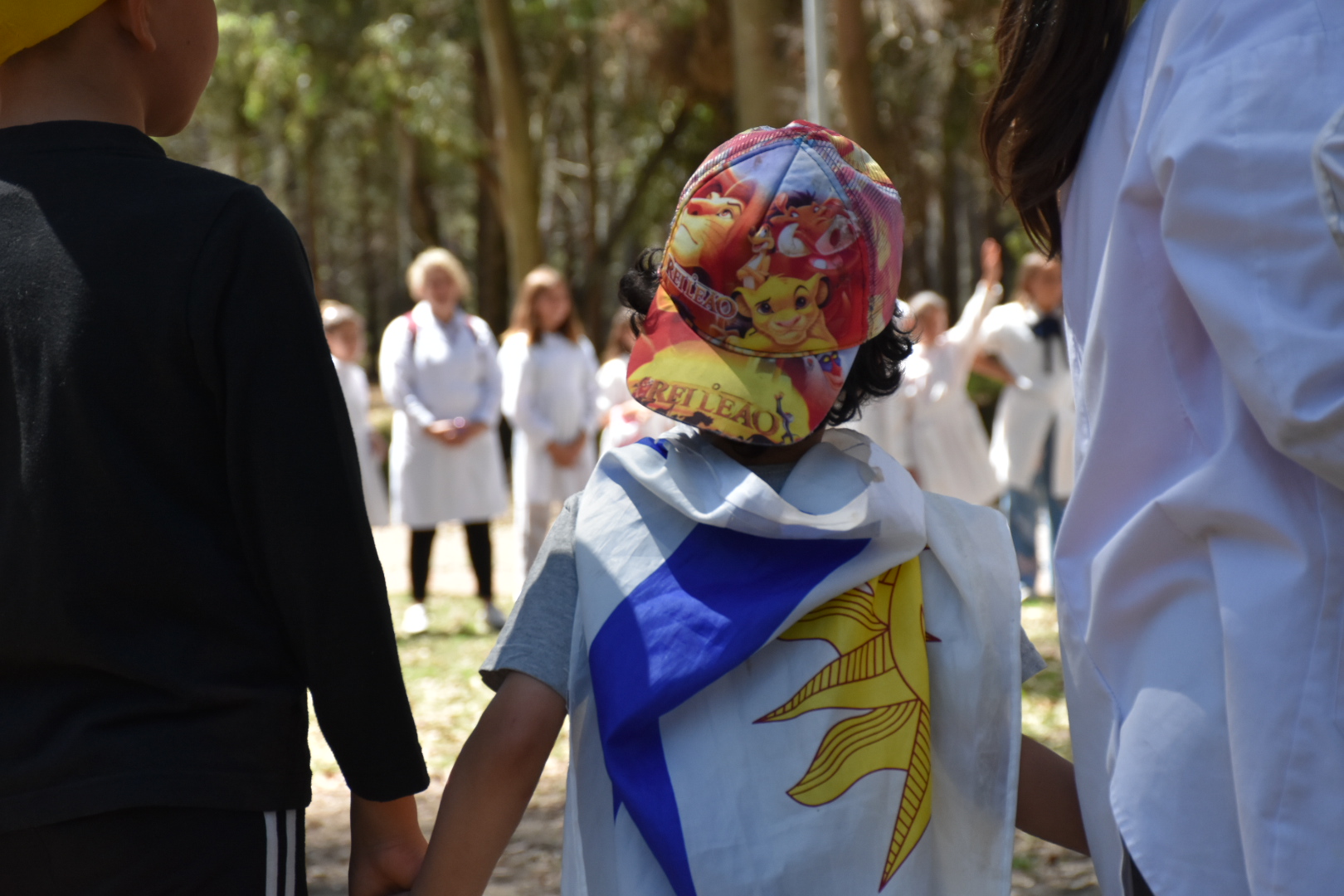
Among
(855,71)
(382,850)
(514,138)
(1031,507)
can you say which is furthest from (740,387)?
(514,138)

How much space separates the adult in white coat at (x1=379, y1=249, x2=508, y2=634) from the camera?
8.62m

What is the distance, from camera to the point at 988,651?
169 centimetres

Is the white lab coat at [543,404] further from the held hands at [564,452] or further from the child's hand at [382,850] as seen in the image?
the child's hand at [382,850]

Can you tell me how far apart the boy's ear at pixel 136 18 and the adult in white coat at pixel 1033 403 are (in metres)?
7.72

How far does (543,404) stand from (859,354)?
290 inches

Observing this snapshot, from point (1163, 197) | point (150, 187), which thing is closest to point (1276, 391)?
point (1163, 197)

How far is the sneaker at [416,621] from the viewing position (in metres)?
8.63

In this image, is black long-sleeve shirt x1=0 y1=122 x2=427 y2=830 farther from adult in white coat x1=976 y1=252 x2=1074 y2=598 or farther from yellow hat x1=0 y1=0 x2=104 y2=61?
adult in white coat x1=976 y1=252 x2=1074 y2=598

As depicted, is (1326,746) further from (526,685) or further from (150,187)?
(150,187)

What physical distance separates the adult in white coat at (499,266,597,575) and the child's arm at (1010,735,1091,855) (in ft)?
24.1

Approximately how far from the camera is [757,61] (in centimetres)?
1027

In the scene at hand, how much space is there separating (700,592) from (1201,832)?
1.89 feet

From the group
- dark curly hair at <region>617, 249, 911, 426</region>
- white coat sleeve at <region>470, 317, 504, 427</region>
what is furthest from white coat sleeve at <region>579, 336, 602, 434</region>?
dark curly hair at <region>617, 249, 911, 426</region>

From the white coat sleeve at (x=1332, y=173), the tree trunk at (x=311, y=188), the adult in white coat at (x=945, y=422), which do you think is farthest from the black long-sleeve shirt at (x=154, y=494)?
the tree trunk at (x=311, y=188)
